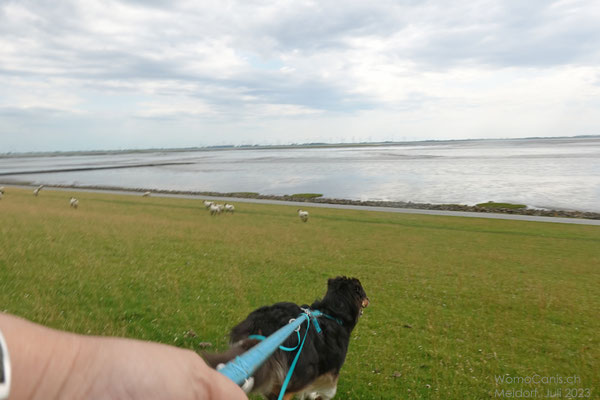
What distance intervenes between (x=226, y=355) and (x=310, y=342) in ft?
5.92

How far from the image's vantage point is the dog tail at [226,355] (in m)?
3.03

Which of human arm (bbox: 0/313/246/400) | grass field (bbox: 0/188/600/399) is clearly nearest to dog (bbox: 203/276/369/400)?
grass field (bbox: 0/188/600/399)

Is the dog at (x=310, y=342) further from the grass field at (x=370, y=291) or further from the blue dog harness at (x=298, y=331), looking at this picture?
the grass field at (x=370, y=291)

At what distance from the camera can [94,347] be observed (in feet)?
3.43

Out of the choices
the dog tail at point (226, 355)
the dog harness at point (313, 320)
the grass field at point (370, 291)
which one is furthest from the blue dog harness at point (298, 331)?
the grass field at point (370, 291)

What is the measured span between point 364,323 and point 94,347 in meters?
8.06

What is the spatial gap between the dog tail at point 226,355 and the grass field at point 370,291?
2.64 m

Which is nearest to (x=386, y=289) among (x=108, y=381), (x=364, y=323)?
(x=364, y=323)

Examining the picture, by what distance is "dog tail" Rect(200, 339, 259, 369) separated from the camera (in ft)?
9.95

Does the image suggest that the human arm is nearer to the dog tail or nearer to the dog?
the dog tail

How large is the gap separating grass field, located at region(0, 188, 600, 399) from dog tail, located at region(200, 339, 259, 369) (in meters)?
2.64

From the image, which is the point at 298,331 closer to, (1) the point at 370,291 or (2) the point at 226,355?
(2) the point at 226,355

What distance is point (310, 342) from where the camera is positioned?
4.80 m

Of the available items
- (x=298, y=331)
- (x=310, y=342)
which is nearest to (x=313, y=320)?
(x=310, y=342)
